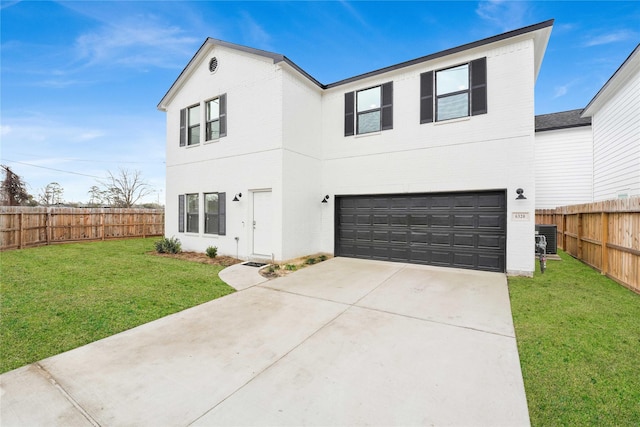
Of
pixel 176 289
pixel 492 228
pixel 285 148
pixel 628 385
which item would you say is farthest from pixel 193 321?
pixel 492 228

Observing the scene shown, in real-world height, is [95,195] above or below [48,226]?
above

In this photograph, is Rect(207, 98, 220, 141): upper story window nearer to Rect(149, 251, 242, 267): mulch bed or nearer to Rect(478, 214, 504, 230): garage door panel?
Rect(149, 251, 242, 267): mulch bed

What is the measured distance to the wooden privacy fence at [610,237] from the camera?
535 cm

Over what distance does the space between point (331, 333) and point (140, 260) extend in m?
7.60

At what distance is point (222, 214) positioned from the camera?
925 cm

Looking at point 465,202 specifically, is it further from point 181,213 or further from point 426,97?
point 181,213

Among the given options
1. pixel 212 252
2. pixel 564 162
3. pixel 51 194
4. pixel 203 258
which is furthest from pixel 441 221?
pixel 51 194

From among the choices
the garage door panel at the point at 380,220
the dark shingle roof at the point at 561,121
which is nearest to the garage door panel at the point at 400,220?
the garage door panel at the point at 380,220

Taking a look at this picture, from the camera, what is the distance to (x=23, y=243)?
10.8 metres

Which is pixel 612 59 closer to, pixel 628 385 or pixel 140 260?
pixel 628 385

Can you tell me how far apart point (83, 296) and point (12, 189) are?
23.9 metres

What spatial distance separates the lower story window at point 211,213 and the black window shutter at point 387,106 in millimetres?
6251

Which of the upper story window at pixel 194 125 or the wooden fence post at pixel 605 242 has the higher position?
the upper story window at pixel 194 125

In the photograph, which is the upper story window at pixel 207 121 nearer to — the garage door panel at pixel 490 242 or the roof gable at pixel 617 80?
the garage door panel at pixel 490 242
